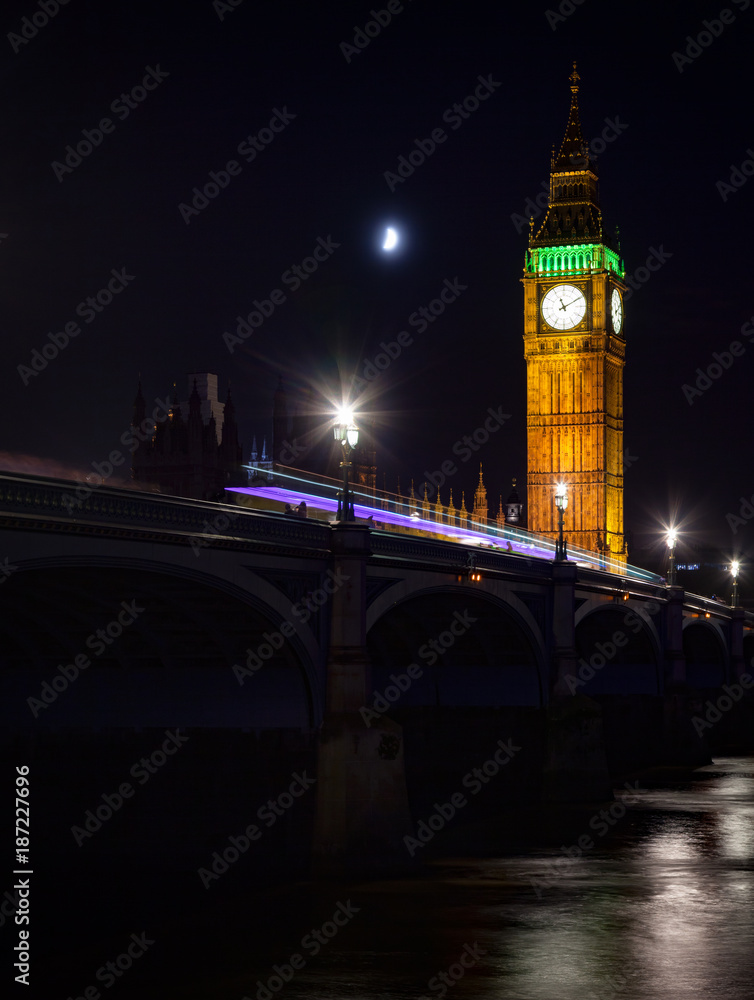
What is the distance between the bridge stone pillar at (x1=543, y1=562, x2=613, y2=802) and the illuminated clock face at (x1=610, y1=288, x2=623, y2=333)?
303 ft

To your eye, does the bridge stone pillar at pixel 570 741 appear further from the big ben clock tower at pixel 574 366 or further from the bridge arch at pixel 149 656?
the big ben clock tower at pixel 574 366

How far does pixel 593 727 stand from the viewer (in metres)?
62.1

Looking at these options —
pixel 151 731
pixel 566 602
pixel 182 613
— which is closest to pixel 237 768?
pixel 151 731

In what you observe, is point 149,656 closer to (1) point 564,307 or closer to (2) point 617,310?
(1) point 564,307

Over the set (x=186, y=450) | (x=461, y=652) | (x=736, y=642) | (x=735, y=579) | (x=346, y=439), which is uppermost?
(x=186, y=450)

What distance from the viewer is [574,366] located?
152000mm

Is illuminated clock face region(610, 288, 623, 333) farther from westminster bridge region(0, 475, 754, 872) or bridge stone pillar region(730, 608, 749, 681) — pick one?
westminster bridge region(0, 475, 754, 872)

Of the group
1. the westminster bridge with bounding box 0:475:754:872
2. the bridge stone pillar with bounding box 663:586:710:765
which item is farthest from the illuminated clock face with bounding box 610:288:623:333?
the westminster bridge with bounding box 0:475:754:872

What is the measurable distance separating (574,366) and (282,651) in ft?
369

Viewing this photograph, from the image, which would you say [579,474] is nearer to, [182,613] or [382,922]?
[182,613]

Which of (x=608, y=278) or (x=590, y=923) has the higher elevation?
(x=608, y=278)

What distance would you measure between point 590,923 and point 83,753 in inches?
731

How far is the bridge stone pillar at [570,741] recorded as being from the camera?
61.0 metres

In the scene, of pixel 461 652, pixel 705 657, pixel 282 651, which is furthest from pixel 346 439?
pixel 705 657
